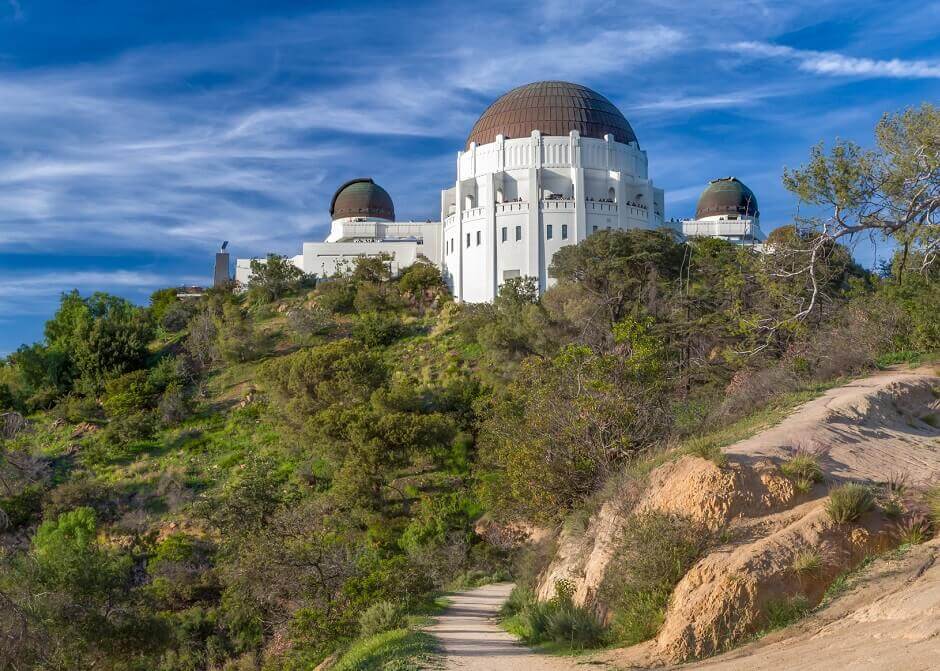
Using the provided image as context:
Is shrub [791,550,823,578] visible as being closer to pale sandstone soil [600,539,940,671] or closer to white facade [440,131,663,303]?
pale sandstone soil [600,539,940,671]

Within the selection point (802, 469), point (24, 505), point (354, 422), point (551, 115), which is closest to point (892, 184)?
point (802, 469)

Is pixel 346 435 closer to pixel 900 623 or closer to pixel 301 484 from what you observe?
pixel 301 484

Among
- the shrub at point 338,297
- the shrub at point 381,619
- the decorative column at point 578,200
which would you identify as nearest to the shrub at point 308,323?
the shrub at point 338,297

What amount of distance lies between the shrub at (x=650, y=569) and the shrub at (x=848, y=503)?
1.43 metres

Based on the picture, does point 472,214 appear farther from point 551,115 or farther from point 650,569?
point 650,569

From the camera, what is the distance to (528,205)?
4612 cm

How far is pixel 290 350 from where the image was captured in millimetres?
43344

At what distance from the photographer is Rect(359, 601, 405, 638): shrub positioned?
13755 millimetres

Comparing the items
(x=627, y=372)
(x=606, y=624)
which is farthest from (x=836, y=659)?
(x=627, y=372)

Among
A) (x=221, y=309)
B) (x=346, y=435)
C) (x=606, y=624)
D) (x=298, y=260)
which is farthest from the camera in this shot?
(x=298, y=260)

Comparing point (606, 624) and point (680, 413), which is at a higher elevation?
point (680, 413)

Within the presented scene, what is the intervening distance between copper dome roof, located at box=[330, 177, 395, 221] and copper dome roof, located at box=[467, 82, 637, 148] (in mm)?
7461

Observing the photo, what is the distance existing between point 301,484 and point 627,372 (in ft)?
48.8

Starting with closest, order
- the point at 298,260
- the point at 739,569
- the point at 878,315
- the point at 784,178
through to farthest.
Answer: the point at 739,569 → the point at 784,178 → the point at 878,315 → the point at 298,260
